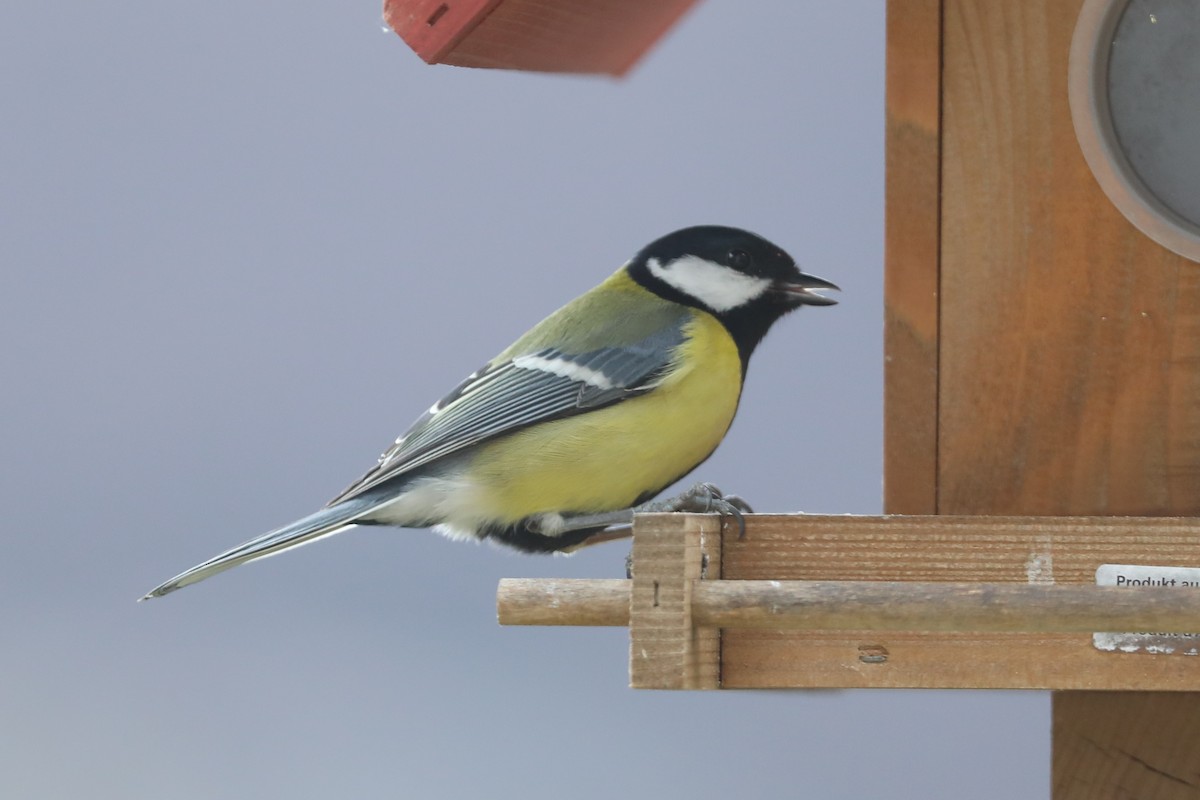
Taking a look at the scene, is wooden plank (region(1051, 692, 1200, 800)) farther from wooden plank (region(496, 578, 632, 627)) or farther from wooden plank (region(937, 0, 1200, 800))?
wooden plank (region(496, 578, 632, 627))

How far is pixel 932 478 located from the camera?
5.58 ft

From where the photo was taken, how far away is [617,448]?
203cm

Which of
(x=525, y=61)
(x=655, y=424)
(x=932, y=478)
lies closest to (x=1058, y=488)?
(x=932, y=478)

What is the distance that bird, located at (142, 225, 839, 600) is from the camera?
2.05m

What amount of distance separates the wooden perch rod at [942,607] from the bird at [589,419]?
67 centimetres

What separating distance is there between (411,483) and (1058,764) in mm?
871

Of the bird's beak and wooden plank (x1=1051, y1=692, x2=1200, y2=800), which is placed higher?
the bird's beak

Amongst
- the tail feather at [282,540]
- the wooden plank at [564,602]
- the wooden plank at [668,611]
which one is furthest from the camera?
the tail feather at [282,540]

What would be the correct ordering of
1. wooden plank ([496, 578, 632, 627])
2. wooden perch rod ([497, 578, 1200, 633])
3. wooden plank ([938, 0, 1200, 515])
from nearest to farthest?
wooden perch rod ([497, 578, 1200, 633]) → wooden plank ([496, 578, 632, 627]) → wooden plank ([938, 0, 1200, 515])

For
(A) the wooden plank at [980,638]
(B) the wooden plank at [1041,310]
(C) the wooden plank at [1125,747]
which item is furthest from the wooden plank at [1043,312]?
(C) the wooden plank at [1125,747]

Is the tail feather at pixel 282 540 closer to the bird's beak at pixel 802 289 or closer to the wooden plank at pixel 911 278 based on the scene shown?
the bird's beak at pixel 802 289

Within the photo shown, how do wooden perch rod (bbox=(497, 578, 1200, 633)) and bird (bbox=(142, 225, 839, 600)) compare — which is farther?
bird (bbox=(142, 225, 839, 600))

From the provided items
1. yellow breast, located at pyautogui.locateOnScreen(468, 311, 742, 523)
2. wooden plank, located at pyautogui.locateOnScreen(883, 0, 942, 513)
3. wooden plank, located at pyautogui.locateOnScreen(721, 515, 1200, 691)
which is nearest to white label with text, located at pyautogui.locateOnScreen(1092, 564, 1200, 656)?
wooden plank, located at pyautogui.locateOnScreen(721, 515, 1200, 691)

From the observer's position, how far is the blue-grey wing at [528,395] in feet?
6.84
